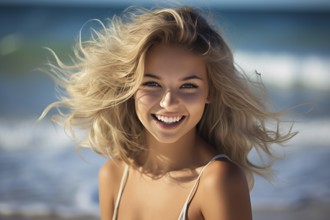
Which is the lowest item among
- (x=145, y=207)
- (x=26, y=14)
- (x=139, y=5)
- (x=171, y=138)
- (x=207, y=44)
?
(x=145, y=207)

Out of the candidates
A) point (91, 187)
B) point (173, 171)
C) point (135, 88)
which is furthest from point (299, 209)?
point (135, 88)

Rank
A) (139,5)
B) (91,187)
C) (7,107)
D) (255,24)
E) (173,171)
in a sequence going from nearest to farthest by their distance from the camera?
(173,171) → (139,5) → (91,187) → (7,107) → (255,24)

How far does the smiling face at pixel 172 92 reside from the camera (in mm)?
2508

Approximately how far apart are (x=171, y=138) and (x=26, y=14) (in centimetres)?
2521

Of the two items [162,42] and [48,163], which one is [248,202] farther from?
[48,163]

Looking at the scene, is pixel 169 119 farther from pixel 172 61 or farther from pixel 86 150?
pixel 86 150

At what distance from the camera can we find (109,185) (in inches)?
115

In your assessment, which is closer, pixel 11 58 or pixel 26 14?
pixel 11 58

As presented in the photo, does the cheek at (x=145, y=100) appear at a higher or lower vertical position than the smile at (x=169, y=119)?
higher

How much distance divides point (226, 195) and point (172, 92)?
20.3 inches

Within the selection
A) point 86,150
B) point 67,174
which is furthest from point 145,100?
point 86,150

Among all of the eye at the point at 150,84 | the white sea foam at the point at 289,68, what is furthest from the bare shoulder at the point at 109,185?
the white sea foam at the point at 289,68

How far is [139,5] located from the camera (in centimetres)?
296

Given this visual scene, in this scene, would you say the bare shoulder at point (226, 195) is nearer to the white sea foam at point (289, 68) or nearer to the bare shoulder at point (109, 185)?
the bare shoulder at point (109, 185)
